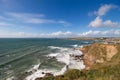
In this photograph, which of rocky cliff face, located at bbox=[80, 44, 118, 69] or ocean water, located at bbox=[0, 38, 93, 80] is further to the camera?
rocky cliff face, located at bbox=[80, 44, 118, 69]

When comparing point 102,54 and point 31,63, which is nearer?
point 31,63

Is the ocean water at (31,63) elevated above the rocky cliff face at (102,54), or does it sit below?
below

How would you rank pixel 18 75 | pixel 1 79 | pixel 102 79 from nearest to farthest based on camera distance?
1. pixel 102 79
2. pixel 1 79
3. pixel 18 75

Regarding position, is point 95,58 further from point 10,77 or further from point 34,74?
point 10,77

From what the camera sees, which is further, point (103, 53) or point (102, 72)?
point (103, 53)

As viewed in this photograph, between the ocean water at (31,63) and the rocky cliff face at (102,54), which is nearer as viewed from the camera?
the ocean water at (31,63)

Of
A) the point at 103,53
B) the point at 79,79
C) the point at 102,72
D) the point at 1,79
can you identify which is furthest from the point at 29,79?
the point at 103,53

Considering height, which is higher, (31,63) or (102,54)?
(102,54)

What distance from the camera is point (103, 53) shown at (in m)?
48.8

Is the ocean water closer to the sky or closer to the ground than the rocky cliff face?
closer to the ground

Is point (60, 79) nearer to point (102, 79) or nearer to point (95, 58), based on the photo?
point (102, 79)

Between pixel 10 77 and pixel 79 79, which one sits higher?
pixel 79 79

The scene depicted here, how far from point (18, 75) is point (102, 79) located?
21179mm

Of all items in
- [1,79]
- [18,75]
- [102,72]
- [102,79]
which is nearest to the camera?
[102,79]
